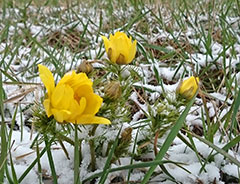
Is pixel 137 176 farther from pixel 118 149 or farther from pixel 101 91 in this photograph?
pixel 101 91

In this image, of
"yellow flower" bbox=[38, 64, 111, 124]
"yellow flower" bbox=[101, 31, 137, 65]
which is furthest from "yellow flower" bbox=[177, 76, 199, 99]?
"yellow flower" bbox=[38, 64, 111, 124]

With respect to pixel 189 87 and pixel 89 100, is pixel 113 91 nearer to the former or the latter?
pixel 89 100

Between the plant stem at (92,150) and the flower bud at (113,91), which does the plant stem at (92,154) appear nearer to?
the plant stem at (92,150)

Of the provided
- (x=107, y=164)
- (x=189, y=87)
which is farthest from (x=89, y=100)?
(x=189, y=87)

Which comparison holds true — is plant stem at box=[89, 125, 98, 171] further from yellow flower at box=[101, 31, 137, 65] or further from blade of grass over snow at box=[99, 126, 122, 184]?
yellow flower at box=[101, 31, 137, 65]

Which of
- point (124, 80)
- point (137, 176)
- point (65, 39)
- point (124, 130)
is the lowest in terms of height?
point (137, 176)

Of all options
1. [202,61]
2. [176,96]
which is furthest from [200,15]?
[176,96]
